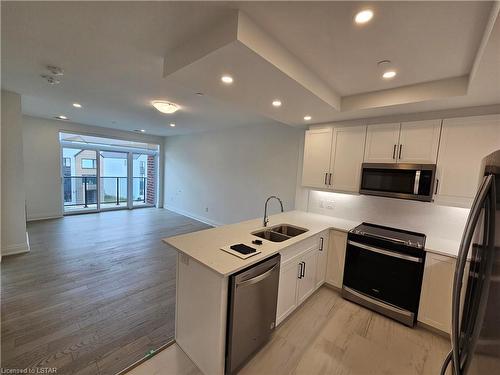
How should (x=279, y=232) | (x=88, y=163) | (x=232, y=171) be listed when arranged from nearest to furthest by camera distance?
(x=279, y=232)
(x=232, y=171)
(x=88, y=163)

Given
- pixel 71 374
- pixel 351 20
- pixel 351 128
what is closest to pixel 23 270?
pixel 71 374

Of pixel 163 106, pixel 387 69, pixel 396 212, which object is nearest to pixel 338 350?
pixel 396 212

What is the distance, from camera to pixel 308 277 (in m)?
2.57

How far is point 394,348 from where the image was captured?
2012mm

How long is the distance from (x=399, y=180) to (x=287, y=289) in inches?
71.0

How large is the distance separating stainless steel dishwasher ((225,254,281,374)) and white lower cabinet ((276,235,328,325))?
206 mm

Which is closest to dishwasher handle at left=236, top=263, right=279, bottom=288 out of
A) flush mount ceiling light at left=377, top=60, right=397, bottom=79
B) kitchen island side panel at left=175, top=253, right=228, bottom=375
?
kitchen island side panel at left=175, top=253, right=228, bottom=375

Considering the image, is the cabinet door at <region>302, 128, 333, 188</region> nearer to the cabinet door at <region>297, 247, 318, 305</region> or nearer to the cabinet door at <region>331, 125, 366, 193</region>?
the cabinet door at <region>331, 125, 366, 193</region>

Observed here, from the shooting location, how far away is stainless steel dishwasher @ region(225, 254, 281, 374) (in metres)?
1.54

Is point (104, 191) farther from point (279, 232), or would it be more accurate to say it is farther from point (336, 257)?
point (336, 257)

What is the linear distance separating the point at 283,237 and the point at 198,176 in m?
4.33

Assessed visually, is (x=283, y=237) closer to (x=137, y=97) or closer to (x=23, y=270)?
(x=137, y=97)

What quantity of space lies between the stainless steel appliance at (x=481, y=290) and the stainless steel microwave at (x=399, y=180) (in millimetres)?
1525

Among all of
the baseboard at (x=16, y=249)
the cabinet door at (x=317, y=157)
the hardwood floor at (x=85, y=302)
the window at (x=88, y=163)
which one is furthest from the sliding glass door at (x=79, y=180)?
the cabinet door at (x=317, y=157)
